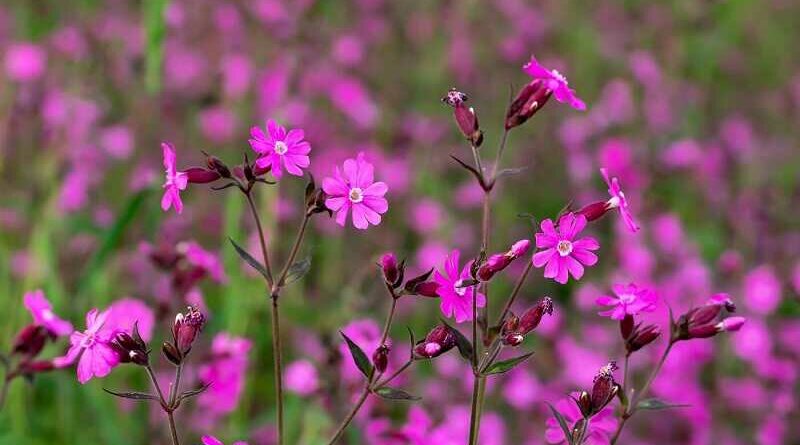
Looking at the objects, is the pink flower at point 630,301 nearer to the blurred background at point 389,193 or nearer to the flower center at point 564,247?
the flower center at point 564,247

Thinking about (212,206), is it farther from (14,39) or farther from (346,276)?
(14,39)

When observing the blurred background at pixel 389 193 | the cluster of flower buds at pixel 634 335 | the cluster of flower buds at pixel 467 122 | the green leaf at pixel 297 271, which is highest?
the cluster of flower buds at pixel 467 122

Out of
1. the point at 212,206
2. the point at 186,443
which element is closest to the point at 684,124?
the point at 212,206

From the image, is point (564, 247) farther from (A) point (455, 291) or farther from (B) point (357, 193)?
(B) point (357, 193)

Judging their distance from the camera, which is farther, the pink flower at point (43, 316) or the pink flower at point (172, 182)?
the pink flower at point (43, 316)

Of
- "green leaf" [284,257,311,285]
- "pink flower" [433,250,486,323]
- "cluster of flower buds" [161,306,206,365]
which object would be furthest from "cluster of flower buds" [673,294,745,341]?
"cluster of flower buds" [161,306,206,365]

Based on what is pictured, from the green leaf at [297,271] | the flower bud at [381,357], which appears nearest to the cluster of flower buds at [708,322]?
the flower bud at [381,357]

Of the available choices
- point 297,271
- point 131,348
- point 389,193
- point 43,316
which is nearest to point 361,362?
point 297,271
